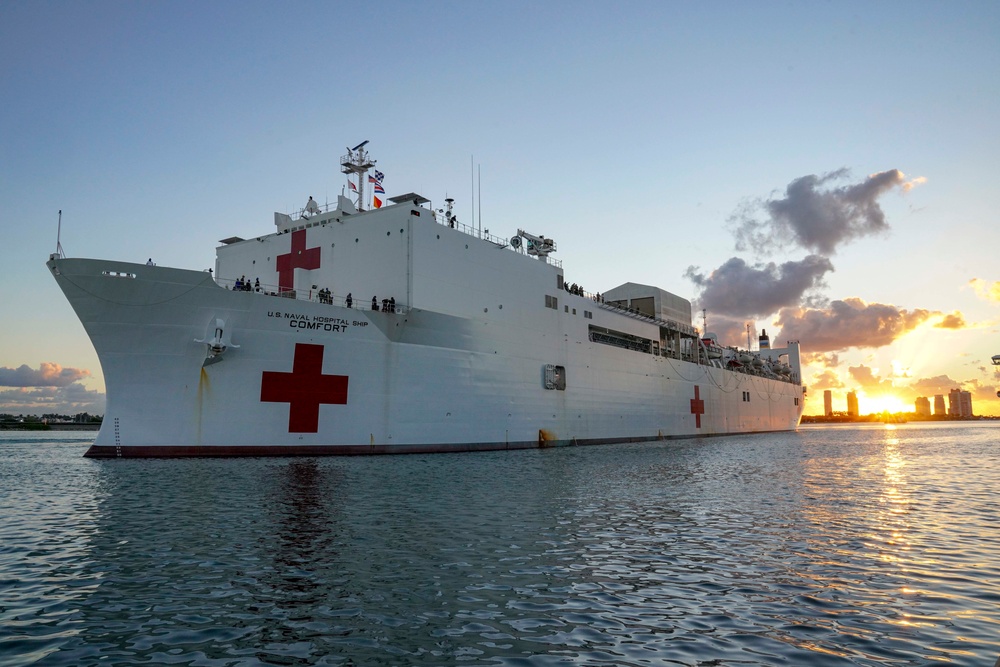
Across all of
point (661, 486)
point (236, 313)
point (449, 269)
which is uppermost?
point (449, 269)

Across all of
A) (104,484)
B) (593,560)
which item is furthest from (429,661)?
(104,484)

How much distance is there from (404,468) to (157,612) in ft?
34.2

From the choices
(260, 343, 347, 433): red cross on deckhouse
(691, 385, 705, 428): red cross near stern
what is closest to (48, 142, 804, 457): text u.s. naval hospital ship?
(260, 343, 347, 433): red cross on deckhouse

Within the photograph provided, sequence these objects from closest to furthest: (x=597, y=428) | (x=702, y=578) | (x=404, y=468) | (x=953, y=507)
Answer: (x=702, y=578) → (x=953, y=507) → (x=404, y=468) → (x=597, y=428)

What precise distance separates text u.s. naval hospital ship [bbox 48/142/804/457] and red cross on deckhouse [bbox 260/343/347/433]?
39mm

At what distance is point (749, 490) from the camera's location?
11438 millimetres

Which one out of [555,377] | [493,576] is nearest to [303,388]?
[555,377]

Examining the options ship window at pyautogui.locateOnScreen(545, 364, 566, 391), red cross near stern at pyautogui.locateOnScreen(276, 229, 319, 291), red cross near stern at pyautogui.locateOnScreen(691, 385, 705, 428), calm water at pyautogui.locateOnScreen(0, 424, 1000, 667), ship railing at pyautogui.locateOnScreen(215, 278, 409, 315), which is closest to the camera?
calm water at pyautogui.locateOnScreen(0, 424, 1000, 667)

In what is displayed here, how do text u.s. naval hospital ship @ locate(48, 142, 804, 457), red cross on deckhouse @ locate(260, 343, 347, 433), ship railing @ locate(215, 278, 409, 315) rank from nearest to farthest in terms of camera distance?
text u.s. naval hospital ship @ locate(48, 142, 804, 457)
red cross on deckhouse @ locate(260, 343, 347, 433)
ship railing @ locate(215, 278, 409, 315)

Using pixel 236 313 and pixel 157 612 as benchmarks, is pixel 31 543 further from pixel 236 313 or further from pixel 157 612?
pixel 236 313

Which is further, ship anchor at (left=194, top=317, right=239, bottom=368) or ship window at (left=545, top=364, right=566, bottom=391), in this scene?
ship window at (left=545, top=364, right=566, bottom=391)

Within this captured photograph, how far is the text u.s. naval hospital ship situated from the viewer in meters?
15.7

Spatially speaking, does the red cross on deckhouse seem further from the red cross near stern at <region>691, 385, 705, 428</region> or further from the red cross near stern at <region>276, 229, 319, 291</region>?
the red cross near stern at <region>691, 385, 705, 428</region>

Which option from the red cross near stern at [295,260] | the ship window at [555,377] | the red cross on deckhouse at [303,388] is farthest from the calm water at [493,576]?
the ship window at [555,377]
